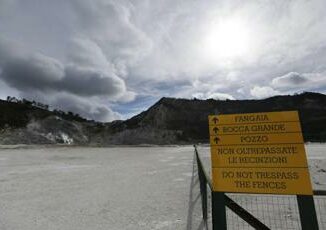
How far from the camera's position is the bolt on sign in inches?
138

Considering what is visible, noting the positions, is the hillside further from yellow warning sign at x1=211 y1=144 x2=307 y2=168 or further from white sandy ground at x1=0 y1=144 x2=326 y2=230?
yellow warning sign at x1=211 y1=144 x2=307 y2=168

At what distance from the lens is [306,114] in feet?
249

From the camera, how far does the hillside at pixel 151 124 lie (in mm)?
58750

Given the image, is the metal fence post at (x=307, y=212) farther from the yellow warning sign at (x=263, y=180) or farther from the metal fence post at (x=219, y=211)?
the metal fence post at (x=219, y=211)

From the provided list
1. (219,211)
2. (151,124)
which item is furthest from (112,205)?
(151,124)

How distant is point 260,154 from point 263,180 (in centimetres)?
30

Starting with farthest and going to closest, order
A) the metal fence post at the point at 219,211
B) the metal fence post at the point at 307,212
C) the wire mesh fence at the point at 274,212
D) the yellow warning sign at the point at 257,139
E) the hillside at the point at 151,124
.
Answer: the hillside at the point at 151,124 → the wire mesh fence at the point at 274,212 → the metal fence post at the point at 219,211 → the yellow warning sign at the point at 257,139 → the metal fence post at the point at 307,212

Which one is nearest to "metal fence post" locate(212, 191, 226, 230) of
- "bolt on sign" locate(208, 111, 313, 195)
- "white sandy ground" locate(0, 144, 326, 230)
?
"bolt on sign" locate(208, 111, 313, 195)

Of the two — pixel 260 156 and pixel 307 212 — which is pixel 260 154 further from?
pixel 307 212

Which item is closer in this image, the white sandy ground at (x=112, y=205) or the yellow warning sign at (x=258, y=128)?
the yellow warning sign at (x=258, y=128)

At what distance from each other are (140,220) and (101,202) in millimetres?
2277

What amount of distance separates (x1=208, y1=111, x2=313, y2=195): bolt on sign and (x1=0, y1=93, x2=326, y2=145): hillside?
52617 mm

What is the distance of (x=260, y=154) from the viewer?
12.0 feet

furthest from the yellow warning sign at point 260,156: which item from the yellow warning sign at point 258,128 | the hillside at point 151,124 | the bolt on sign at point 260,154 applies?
the hillside at point 151,124
